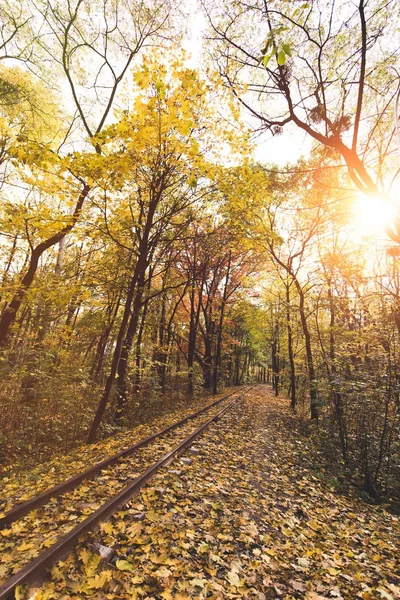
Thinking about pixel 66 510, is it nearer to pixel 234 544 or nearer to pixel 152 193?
pixel 234 544

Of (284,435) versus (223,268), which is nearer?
(284,435)

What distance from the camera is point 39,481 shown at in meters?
4.95

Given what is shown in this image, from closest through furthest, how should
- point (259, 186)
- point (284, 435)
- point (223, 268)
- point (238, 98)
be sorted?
point (238, 98) → point (259, 186) → point (284, 435) → point (223, 268)

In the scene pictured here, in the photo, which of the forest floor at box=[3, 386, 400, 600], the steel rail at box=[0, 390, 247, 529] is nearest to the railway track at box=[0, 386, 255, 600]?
the steel rail at box=[0, 390, 247, 529]

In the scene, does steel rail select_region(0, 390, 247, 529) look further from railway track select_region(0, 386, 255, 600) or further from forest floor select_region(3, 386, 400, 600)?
forest floor select_region(3, 386, 400, 600)

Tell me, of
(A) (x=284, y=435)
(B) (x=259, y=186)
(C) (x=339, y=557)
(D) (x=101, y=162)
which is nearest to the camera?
(C) (x=339, y=557)

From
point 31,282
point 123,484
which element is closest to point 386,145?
point 123,484

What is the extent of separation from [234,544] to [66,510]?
244 cm

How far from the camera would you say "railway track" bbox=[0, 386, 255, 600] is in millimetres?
2836

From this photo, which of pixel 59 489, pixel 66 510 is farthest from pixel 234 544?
pixel 59 489

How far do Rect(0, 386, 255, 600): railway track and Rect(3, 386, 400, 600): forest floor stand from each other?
15 centimetres

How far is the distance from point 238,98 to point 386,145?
493 cm

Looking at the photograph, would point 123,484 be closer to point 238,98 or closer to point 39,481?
point 39,481

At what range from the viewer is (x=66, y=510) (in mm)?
3910
